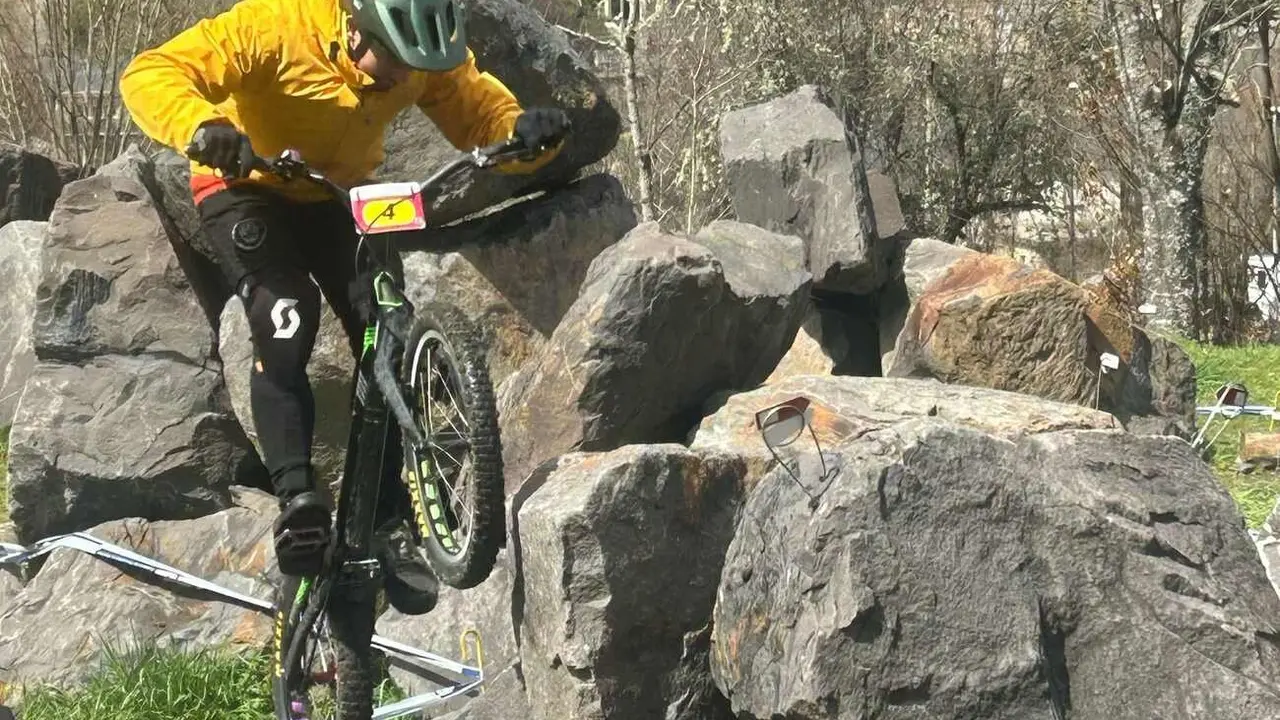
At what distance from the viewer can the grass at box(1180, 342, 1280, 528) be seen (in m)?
5.86

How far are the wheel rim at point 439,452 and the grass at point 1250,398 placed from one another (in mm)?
2884

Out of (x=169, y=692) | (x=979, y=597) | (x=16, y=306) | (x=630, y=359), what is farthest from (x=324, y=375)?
(x=979, y=597)

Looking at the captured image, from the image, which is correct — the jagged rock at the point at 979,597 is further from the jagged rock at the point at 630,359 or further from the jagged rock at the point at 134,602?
the jagged rock at the point at 134,602

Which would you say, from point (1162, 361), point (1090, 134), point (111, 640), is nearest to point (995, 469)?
point (111, 640)

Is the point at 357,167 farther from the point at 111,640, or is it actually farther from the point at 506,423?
the point at 111,640

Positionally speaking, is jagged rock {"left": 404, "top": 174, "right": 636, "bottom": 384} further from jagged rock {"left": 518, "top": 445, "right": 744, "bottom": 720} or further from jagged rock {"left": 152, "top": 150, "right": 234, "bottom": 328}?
jagged rock {"left": 518, "top": 445, "right": 744, "bottom": 720}

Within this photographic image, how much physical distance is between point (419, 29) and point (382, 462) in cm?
105

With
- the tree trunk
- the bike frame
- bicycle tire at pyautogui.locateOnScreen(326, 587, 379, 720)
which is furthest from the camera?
the tree trunk

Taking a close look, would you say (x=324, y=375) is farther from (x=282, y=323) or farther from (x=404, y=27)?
(x=404, y=27)

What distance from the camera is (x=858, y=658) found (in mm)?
3014

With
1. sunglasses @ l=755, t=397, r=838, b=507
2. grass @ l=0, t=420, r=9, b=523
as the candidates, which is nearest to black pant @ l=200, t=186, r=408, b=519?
sunglasses @ l=755, t=397, r=838, b=507

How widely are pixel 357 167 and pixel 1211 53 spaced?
8622 mm

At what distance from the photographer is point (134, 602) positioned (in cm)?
499

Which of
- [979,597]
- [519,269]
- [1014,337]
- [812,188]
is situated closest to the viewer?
[979,597]
